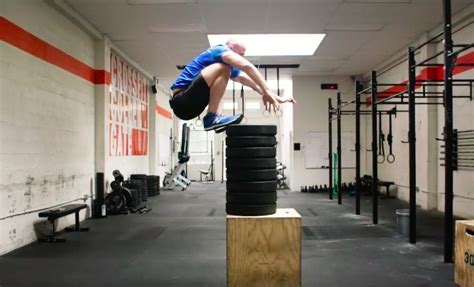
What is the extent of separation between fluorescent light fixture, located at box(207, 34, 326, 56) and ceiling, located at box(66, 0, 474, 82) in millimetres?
196

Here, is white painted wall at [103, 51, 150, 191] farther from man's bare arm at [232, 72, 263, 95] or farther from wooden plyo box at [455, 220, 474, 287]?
wooden plyo box at [455, 220, 474, 287]

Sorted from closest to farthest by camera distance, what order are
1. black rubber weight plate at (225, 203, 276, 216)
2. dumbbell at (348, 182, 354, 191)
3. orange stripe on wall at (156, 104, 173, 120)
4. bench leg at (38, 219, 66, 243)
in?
black rubber weight plate at (225, 203, 276, 216)
bench leg at (38, 219, 66, 243)
dumbbell at (348, 182, 354, 191)
orange stripe on wall at (156, 104, 173, 120)

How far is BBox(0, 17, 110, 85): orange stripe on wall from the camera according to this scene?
412 cm

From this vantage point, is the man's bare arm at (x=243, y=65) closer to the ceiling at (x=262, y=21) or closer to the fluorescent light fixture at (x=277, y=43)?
the ceiling at (x=262, y=21)

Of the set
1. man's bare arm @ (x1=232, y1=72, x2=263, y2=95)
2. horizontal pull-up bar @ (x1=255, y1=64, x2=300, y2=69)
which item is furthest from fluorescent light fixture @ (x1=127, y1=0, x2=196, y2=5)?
horizontal pull-up bar @ (x1=255, y1=64, x2=300, y2=69)

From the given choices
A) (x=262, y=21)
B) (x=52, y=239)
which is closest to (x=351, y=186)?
(x=262, y=21)

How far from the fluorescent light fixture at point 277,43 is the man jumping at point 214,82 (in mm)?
4318

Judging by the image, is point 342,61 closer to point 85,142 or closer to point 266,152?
point 85,142

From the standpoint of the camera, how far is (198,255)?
13.1 ft

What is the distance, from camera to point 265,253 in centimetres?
228

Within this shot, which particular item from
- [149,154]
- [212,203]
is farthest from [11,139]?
[149,154]

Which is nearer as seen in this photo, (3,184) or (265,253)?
(265,253)

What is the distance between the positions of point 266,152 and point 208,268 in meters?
1.63

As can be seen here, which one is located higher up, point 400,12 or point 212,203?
point 400,12
